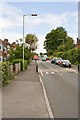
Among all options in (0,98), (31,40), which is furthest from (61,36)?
(0,98)

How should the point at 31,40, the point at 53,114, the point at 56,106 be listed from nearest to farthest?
the point at 53,114
the point at 56,106
the point at 31,40

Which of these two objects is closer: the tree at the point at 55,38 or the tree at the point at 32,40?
the tree at the point at 32,40

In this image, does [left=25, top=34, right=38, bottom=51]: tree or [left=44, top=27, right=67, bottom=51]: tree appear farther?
[left=44, top=27, right=67, bottom=51]: tree

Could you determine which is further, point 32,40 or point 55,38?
point 55,38

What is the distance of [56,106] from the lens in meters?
11.1

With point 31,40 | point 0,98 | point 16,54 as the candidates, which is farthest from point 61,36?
point 0,98

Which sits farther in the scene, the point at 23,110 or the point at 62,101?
the point at 62,101

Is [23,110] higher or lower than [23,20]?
lower

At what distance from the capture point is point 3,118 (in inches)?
350

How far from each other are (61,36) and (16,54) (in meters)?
78.7

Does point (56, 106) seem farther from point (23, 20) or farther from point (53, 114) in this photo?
point (23, 20)

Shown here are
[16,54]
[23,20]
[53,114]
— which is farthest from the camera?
[16,54]

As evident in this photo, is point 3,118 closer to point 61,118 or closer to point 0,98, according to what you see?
point 61,118

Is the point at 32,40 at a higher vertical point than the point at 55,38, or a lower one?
lower
